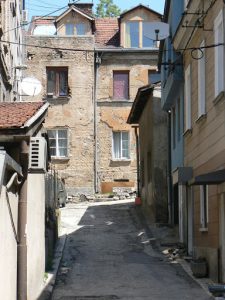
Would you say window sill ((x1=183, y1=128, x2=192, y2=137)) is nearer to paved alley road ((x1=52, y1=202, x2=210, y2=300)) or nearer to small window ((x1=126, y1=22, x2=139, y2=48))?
paved alley road ((x1=52, y1=202, x2=210, y2=300))

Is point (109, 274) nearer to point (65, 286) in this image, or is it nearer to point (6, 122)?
point (65, 286)

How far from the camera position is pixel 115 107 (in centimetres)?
3453

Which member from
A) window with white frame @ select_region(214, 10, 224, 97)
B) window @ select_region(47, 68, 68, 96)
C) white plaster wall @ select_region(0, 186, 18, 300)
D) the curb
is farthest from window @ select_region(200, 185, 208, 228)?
window @ select_region(47, 68, 68, 96)

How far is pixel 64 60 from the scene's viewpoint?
34.4m

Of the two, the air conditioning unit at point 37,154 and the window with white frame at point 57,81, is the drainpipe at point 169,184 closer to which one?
the window with white frame at point 57,81

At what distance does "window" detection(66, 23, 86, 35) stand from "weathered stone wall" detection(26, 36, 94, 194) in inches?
38.3

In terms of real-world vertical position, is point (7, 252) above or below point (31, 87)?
below

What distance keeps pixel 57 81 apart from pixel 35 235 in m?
22.5

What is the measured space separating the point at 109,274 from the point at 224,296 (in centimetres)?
861

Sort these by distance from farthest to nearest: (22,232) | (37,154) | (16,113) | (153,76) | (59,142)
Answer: (59,142)
(153,76)
(16,113)
(37,154)
(22,232)

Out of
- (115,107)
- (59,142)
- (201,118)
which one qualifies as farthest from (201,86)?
(59,142)

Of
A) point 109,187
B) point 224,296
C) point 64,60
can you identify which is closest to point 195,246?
point 224,296

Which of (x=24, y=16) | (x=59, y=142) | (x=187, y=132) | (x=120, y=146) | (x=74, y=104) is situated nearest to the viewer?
(x=187, y=132)

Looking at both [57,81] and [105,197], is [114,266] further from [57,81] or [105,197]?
[57,81]
